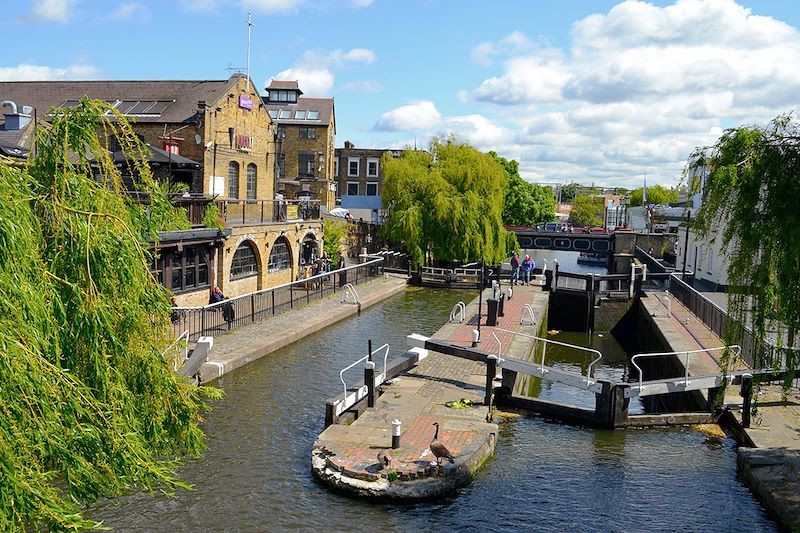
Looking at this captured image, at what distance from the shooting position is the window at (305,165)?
6238cm

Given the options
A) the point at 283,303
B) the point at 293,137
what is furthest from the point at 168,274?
the point at 293,137

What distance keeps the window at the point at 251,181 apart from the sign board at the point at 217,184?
10.5ft

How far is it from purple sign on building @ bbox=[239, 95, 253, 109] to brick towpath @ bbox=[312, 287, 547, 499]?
1888 cm

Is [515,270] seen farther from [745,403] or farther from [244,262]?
[745,403]

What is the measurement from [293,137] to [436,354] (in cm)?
4585

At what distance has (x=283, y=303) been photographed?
86.0 ft

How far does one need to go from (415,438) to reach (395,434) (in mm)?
844

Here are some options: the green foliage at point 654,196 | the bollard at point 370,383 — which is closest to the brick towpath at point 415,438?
the bollard at point 370,383

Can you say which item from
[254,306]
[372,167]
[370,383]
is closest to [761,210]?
[370,383]

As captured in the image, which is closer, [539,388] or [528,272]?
[539,388]

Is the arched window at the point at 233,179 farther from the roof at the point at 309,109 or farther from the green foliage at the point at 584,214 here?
the green foliage at the point at 584,214

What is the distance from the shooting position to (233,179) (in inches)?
1324

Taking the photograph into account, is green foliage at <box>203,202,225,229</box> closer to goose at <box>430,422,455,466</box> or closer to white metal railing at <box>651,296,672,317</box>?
goose at <box>430,422,455,466</box>

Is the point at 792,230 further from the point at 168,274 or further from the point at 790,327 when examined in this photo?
the point at 168,274
